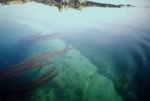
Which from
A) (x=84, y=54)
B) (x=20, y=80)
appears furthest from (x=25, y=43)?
(x=20, y=80)

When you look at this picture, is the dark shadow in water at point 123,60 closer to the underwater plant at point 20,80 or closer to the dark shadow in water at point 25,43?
the dark shadow in water at point 25,43

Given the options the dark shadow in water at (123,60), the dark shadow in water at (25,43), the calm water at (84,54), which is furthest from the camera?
the dark shadow in water at (25,43)

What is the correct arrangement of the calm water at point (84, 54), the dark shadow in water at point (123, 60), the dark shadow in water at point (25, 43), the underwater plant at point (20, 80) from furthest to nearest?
the dark shadow in water at point (25, 43)
the dark shadow in water at point (123, 60)
the calm water at point (84, 54)
the underwater plant at point (20, 80)

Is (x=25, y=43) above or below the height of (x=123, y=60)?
above

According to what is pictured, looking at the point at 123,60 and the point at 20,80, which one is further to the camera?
the point at 123,60

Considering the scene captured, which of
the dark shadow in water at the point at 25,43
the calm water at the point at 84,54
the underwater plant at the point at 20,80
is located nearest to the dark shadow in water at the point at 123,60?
the calm water at the point at 84,54

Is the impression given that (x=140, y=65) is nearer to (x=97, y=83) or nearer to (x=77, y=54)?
(x=97, y=83)

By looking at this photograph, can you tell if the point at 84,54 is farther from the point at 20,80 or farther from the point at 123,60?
the point at 20,80
